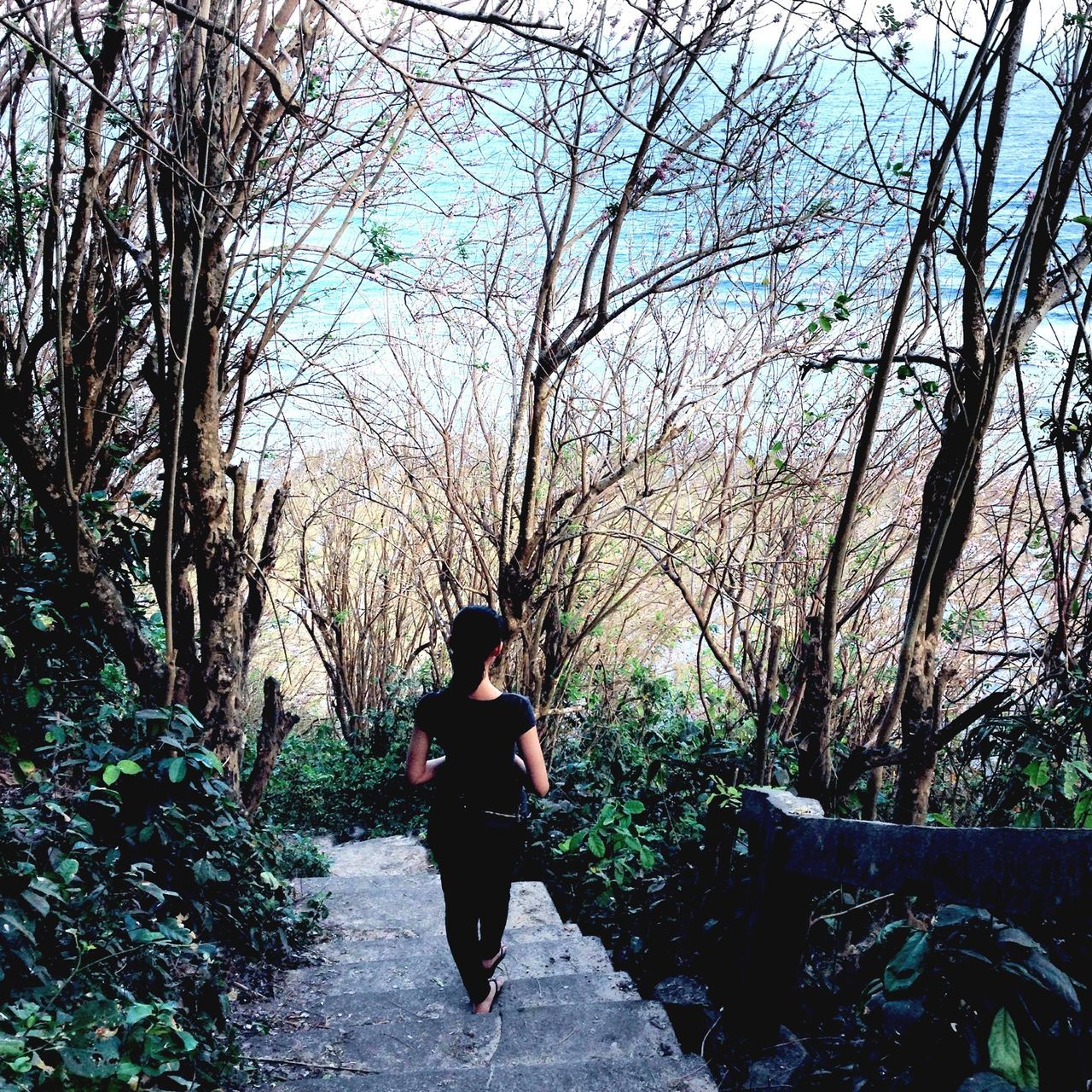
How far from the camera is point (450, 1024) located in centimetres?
324

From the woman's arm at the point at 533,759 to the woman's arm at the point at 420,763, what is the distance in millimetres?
290

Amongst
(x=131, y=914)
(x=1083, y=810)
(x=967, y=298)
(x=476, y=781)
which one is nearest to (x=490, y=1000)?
(x=476, y=781)

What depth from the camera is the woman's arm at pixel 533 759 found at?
10.7 feet

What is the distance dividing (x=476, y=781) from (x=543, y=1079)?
2.99 ft

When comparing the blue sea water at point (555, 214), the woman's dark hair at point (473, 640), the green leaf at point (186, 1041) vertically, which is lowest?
the green leaf at point (186, 1041)

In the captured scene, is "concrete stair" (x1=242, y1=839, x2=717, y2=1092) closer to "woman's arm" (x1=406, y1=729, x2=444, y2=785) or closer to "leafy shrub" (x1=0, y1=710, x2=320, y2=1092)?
"leafy shrub" (x1=0, y1=710, x2=320, y2=1092)

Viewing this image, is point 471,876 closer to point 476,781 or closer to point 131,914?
point 476,781

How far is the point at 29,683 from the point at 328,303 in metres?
3.05

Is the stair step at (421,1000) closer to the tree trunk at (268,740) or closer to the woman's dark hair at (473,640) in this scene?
the woman's dark hair at (473,640)

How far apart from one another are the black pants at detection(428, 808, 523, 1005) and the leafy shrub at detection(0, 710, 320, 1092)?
759 millimetres

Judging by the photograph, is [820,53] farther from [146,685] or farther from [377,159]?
[146,685]

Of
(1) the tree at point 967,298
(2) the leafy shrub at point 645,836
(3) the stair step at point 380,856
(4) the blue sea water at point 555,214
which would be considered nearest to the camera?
(1) the tree at point 967,298

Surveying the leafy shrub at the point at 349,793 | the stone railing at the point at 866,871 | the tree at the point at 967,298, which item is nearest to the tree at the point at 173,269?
the tree at the point at 967,298

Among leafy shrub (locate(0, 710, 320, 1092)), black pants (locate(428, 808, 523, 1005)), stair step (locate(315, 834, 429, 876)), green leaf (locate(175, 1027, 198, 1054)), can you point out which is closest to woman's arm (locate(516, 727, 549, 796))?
black pants (locate(428, 808, 523, 1005))
